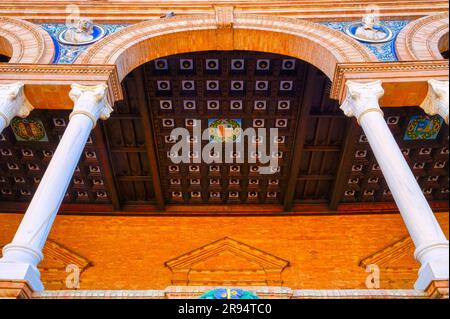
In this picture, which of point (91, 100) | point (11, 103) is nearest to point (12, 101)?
point (11, 103)

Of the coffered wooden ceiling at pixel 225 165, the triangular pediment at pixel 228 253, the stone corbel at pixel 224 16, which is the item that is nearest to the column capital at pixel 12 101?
the coffered wooden ceiling at pixel 225 165

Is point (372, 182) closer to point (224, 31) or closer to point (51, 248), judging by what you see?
point (224, 31)

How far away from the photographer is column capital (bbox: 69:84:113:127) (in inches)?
241

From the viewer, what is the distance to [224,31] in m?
7.88

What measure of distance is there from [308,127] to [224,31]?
3.19m

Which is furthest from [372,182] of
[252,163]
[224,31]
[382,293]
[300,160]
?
[382,293]

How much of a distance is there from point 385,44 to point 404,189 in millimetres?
3564

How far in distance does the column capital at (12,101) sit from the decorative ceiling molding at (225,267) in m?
5.23

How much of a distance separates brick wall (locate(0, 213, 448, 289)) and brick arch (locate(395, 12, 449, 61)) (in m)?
5.05

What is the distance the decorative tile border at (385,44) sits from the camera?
7129 millimetres

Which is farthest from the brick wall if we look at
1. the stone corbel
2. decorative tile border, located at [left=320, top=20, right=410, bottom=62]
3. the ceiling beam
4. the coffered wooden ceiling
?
the stone corbel

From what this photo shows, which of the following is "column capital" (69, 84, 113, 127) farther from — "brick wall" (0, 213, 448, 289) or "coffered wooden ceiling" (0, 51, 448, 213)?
"brick wall" (0, 213, 448, 289)

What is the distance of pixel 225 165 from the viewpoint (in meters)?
10.4
